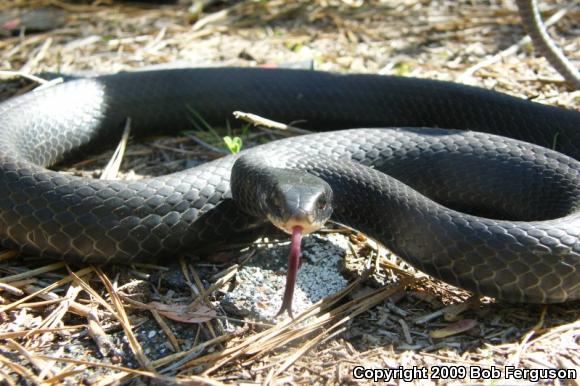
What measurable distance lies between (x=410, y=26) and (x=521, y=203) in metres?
3.97

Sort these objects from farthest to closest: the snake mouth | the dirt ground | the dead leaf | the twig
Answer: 1. the twig
2. the dead leaf
3. the snake mouth
4. the dirt ground

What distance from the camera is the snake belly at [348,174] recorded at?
141 inches

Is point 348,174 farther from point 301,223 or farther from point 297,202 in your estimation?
point 301,223

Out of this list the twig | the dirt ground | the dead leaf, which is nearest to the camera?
the dirt ground

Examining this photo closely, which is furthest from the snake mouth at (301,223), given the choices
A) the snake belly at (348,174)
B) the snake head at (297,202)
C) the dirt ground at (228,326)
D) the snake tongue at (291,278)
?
the snake belly at (348,174)

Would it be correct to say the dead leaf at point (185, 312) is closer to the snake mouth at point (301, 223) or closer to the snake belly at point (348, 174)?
the snake belly at point (348, 174)

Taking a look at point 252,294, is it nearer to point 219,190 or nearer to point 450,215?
point 219,190

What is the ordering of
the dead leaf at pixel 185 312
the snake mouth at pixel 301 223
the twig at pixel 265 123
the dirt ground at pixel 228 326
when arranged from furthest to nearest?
1. the twig at pixel 265 123
2. the dead leaf at pixel 185 312
3. the snake mouth at pixel 301 223
4. the dirt ground at pixel 228 326

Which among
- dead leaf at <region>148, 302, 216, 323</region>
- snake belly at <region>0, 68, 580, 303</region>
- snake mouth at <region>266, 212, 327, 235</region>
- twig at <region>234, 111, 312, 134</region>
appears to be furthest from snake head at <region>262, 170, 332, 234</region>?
twig at <region>234, 111, 312, 134</region>

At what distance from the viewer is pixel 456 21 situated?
7836 millimetres

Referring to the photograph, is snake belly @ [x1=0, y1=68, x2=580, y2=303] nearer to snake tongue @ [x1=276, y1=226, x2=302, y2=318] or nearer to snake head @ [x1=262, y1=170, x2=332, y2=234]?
snake head @ [x1=262, y1=170, x2=332, y2=234]

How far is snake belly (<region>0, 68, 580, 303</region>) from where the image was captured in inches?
141

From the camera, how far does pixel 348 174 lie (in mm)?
4309

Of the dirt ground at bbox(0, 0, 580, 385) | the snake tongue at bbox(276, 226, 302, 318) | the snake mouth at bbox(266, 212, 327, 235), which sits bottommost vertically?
the dirt ground at bbox(0, 0, 580, 385)
